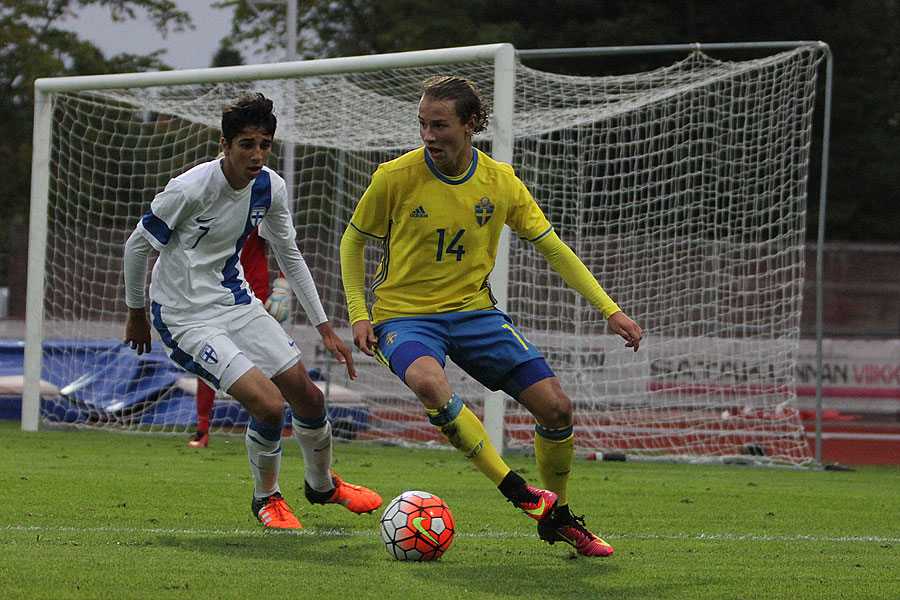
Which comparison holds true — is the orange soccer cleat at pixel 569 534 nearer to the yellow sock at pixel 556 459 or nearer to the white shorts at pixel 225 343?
the yellow sock at pixel 556 459

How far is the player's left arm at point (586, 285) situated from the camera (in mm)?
4652

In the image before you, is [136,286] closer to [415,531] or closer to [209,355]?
[209,355]

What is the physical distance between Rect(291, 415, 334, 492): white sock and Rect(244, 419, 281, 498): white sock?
0.48 feet

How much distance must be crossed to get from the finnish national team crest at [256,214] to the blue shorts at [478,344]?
2.60 feet

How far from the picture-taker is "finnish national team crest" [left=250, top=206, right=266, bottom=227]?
16.8 ft

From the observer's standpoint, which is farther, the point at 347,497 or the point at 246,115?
the point at 347,497

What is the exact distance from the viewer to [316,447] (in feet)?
17.6

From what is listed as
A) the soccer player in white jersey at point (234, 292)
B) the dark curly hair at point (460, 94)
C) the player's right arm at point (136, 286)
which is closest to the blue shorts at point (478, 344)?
the soccer player in white jersey at point (234, 292)

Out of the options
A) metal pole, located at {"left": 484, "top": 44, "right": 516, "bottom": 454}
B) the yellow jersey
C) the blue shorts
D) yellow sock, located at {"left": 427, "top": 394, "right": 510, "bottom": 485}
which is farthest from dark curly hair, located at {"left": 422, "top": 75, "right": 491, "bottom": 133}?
metal pole, located at {"left": 484, "top": 44, "right": 516, "bottom": 454}

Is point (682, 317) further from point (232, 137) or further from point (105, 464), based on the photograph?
point (232, 137)

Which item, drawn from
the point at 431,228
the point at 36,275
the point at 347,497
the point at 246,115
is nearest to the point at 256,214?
the point at 246,115

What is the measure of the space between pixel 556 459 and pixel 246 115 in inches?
77.1

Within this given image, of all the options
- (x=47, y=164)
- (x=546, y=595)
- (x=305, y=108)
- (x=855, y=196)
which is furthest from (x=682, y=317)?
(x=855, y=196)

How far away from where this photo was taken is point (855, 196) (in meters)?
26.8
